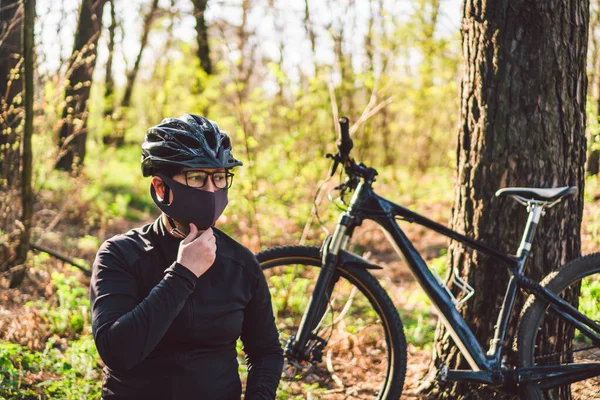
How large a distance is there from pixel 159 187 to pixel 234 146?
187 inches

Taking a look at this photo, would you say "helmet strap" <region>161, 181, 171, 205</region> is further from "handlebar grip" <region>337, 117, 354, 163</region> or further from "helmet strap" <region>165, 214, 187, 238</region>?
"handlebar grip" <region>337, 117, 354, 163</region>

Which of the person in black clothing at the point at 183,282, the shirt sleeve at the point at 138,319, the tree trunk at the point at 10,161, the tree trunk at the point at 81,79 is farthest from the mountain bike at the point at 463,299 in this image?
the tree trunk at the point at 81,79

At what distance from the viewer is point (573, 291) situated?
10.8 ft

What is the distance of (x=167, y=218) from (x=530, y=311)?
1.93m

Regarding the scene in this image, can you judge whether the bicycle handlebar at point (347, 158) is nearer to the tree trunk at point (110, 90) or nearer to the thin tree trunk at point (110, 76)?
the tree trunk at point (110, 90)

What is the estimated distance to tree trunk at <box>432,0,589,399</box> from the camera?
321 centimetres

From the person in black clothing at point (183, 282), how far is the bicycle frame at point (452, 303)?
1.03 metres

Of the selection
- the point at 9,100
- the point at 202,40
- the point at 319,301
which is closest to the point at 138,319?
the point at 319,301

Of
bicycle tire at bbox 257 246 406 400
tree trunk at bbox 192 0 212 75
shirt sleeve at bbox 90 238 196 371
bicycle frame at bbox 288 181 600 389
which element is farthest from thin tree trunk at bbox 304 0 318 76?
shirt sleeve at bbox 90 238 196 371

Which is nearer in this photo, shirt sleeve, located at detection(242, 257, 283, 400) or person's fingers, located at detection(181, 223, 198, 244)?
person's fingers, located at detection(181, 223, 198, 244)

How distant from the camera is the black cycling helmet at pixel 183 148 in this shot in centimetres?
216

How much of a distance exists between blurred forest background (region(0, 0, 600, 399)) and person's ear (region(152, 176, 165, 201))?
1.71 meters

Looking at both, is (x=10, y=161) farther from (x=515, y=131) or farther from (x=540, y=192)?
(x=540, y=192)

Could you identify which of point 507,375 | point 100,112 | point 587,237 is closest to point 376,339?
point 507,375
